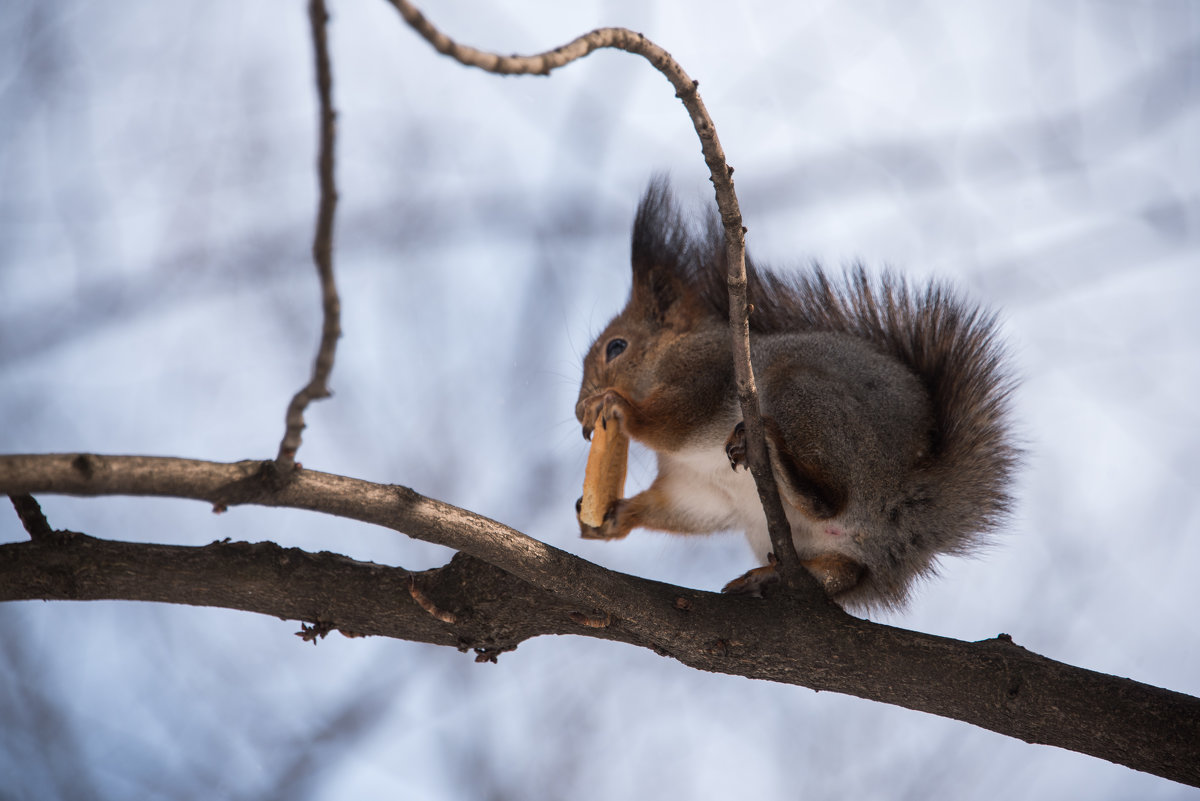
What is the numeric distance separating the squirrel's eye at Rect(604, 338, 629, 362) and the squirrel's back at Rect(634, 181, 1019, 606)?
21cm

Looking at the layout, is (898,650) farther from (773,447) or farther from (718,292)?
(718,292)

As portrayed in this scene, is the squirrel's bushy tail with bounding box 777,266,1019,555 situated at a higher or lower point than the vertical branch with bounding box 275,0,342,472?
higher

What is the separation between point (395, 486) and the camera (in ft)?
4.45

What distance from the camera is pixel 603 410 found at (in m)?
2.10

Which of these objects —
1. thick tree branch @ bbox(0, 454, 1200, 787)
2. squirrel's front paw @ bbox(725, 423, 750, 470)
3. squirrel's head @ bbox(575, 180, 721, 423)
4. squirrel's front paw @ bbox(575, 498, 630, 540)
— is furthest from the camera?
squirrel's head @ bbox(575, 180, 721, 423)

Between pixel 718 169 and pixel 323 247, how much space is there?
2.27 feet

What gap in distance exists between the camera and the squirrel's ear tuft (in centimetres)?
247

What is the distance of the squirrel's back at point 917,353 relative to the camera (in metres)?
1.88

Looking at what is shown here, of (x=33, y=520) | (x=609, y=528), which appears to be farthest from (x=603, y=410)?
(x=33, y=520)

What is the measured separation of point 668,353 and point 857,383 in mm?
503

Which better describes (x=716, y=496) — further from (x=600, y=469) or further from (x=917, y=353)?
(x=917, y=353)

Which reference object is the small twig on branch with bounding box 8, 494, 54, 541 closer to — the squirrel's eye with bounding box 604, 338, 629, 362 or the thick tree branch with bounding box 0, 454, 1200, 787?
the thick tree branch with bounding box 0, 454, 1200, 787

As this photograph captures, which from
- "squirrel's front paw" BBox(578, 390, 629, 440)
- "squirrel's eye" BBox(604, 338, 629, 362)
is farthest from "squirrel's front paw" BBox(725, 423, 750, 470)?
"squirrel's eye" BBox(604, 338, 629, 362)

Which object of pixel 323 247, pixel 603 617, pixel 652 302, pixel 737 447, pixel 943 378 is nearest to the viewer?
pixel 323 247
